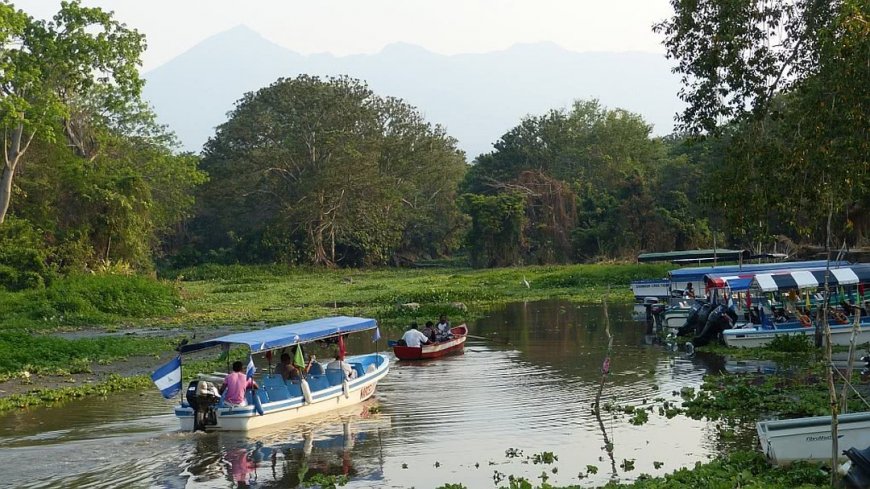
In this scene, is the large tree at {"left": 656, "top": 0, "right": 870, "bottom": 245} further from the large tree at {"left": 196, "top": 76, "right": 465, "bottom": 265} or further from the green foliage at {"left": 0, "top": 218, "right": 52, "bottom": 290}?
the large tree at {"left": 196, "top": 76, "right": 465, "bottom": 265}

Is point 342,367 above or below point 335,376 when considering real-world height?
above

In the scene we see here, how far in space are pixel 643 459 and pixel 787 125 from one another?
6487 mm

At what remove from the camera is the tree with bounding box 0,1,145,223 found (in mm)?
41500

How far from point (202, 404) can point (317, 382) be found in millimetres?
3785

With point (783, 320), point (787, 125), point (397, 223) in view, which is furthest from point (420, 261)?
point (787, 125)

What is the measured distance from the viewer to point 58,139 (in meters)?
50.4

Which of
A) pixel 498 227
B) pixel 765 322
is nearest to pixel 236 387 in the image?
pixel 765 322

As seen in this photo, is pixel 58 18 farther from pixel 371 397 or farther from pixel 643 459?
pixel 643 459

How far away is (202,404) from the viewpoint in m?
20.5

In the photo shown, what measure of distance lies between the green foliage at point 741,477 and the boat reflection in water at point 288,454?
16.1ft

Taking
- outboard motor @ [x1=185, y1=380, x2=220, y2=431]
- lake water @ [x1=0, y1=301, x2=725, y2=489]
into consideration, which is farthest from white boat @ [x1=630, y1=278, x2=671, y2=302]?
outboard motor @ [x1=185, y1=380, x2=220, y2=431]

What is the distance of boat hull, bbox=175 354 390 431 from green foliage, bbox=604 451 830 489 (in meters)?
8.75

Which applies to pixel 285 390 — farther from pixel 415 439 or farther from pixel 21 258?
pixel 21 258

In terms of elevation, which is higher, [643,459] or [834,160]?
[834,160]
